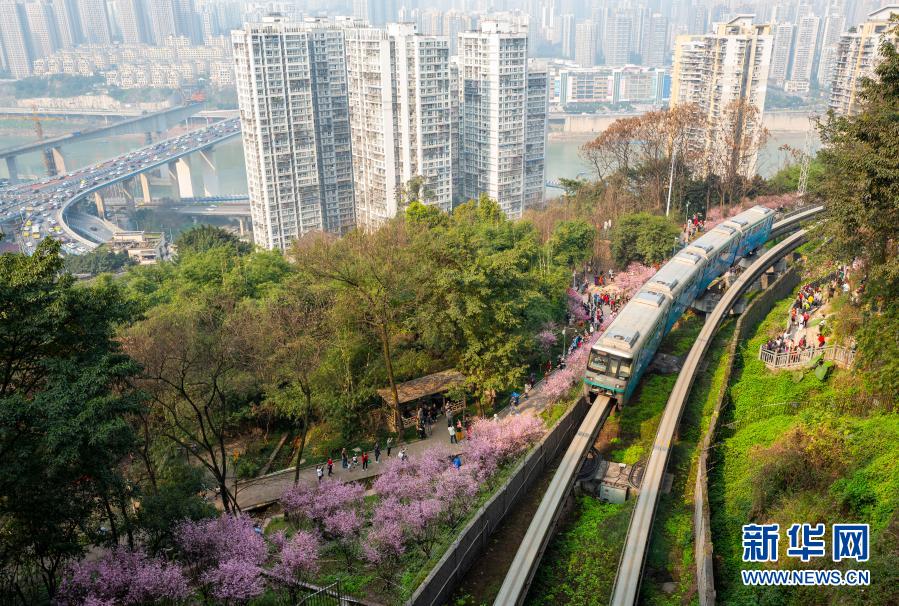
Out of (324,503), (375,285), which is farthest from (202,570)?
(375,285)

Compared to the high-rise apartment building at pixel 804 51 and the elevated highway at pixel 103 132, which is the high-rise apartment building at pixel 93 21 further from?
the high-rise apartment building at pixel 804 51

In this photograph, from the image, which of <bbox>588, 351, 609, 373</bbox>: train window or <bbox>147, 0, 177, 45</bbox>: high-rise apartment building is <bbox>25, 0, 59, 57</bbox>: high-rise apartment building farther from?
<bbox>588, 351, 609, 373</bbox>: train window

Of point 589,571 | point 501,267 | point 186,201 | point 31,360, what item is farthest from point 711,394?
point 186,201

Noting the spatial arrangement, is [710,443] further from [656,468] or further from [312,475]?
[312,475]

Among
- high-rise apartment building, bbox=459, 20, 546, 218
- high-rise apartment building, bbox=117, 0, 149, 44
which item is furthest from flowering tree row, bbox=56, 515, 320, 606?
high-rise apartment building, bbox=117, 0, 149, 44

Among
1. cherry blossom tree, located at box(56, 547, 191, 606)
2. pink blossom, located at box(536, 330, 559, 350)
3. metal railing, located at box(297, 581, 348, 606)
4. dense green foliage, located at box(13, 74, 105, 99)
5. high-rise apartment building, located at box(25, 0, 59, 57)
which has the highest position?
high-rise apartment building, located at box(25, 0, 59, 57)

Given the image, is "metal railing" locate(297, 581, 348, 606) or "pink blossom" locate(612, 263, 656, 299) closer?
"metal railing" locate(297, 581, 348, 606)
